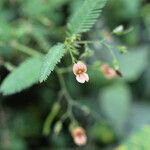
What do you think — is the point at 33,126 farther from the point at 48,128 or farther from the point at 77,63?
the point at 77,63

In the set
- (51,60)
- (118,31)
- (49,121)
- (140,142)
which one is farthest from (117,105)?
(51,60)

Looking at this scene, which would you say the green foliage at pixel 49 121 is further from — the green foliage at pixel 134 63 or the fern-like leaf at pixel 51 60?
the fern-like leaf at pixel 51 60

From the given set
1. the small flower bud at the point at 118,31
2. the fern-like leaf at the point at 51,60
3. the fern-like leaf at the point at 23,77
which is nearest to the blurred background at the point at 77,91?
the fern-like leaf at the point at 23,77

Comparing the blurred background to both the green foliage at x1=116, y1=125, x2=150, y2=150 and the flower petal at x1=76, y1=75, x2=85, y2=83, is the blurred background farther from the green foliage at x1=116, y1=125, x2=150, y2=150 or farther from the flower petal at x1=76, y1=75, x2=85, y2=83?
the flower petal at x1=76, y1=75, x2=85, y2=83

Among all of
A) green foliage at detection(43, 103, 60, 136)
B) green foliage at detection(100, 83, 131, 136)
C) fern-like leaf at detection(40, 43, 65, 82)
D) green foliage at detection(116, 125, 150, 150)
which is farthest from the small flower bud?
green foliage at detection(100, 83, 131, 136)

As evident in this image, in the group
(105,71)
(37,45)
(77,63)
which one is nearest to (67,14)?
(37,45)

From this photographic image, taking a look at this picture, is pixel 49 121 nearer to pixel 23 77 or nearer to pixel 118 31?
pixel 23 77

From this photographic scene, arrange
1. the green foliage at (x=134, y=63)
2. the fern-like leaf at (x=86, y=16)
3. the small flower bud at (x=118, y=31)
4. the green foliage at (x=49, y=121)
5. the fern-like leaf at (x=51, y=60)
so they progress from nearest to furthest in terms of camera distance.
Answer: the fern-like leaf at (x=51, y=60)
the fern-like leaf at (x=86, y=16)
the small flower bud at (x=118, y=31)
the green foliage at (x=49, y=121)
the green foliage at (x=134, y=63)
